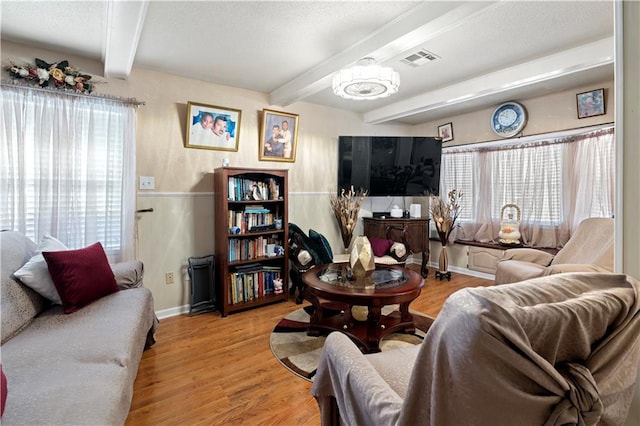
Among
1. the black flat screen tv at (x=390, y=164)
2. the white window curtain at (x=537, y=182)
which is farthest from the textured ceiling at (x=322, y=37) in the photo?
the black flat screen tv at (x=390, y=164)

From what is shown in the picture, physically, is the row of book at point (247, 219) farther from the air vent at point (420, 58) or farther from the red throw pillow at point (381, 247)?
the air vent at point (420, 58)

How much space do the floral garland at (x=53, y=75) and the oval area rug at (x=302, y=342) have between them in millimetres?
2663

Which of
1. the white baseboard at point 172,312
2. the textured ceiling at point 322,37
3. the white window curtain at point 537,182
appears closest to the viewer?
the textured ceiling at point 322,37

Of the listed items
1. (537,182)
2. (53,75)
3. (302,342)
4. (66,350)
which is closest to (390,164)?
(537,182)

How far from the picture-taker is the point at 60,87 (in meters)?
2.43

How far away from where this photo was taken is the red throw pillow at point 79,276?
5.84 ft

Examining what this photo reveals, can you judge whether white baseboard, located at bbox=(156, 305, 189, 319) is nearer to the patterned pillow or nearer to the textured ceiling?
the patterned pillow

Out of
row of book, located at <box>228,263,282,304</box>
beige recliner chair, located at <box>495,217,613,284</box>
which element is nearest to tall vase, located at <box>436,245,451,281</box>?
beige recliner chair, located at <box>495,217,613,284</box>

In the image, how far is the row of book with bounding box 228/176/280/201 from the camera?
3096mm

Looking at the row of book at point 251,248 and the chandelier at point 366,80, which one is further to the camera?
the row of book at point 251,248

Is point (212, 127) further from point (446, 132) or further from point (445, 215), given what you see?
point (446, 132)

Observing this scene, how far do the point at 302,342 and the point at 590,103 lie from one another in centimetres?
382

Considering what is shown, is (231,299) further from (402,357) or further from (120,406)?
(402,357)

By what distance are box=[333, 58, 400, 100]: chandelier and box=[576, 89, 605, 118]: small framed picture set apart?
7.64 ft
